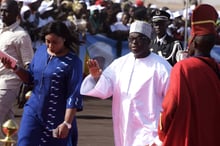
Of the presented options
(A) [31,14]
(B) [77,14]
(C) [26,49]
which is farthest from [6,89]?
(B) [77,14]

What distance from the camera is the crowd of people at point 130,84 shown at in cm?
706

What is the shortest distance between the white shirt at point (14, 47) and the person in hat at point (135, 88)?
5.70 ft

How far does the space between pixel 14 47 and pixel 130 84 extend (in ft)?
7.05

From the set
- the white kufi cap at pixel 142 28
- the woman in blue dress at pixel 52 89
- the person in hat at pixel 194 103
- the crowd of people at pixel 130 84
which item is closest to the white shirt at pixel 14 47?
the crowd of people at pixel 130 84

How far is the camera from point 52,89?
28.7 ft

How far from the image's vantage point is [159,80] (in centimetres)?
855

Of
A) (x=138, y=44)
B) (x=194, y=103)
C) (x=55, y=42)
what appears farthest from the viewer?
(x=55, y=42)

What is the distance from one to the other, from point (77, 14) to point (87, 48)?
1031 millimetres

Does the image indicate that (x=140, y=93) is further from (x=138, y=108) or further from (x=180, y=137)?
(x=180, y=137)

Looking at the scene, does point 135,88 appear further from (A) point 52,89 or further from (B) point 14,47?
(B) point 14,47

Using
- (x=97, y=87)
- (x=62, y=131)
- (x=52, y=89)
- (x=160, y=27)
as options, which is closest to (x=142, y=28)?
(x=97, y=87)

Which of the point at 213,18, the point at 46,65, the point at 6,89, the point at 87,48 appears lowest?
the point at 87,48

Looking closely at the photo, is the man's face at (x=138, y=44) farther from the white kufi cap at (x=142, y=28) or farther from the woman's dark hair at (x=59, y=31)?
the woman's dark hair at (x=59, y=31)

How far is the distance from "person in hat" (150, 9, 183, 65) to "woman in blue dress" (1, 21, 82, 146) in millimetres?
3560
